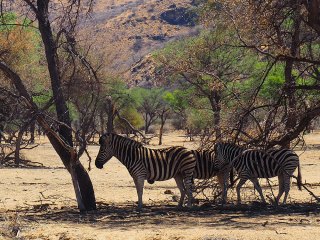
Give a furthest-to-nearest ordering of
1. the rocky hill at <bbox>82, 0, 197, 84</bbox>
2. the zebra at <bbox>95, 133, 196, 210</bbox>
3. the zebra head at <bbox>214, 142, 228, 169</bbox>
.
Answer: the rocky hill at <bbox>82, 0, 197, 84</bbox>, the zebra head at <bbox>214, 142, 228, 169</bbox>, the zebra at <bbox>95, 133, 196, 210</bbox>

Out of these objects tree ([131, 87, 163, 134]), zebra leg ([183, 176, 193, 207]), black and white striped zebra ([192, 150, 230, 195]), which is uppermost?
tree ([131, 87, 163, 134])

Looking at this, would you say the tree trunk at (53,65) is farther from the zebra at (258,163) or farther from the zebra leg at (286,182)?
the zebra leg at (286,182)

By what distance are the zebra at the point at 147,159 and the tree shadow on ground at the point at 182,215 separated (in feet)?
2.12

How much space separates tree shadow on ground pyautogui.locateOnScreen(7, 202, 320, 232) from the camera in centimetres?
1078

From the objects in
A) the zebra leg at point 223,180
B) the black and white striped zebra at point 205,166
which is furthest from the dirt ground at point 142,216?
the black and white striped zebra at point 205,166

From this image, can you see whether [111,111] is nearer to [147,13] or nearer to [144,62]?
[144,62]

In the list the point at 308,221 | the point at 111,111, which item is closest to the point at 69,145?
the point at 111,111

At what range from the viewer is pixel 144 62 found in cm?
→ 9688

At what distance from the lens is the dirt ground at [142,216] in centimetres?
972

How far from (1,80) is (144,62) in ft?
231

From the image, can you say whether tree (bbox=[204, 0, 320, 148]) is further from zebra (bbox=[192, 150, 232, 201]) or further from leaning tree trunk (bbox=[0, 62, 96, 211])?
leaning tree trunk (bbox=[0, 62, 96, 211])

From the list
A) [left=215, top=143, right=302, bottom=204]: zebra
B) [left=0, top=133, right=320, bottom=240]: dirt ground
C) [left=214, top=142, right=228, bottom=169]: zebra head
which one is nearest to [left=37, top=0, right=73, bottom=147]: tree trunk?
[left=0, top=133, right=320, bottom=240]: dirt ground

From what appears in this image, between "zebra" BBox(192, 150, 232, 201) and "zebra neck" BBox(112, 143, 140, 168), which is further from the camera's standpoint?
"zebra" BBox(192, 150, 232, 201)

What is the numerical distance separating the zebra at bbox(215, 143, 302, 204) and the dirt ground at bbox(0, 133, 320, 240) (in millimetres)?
501
